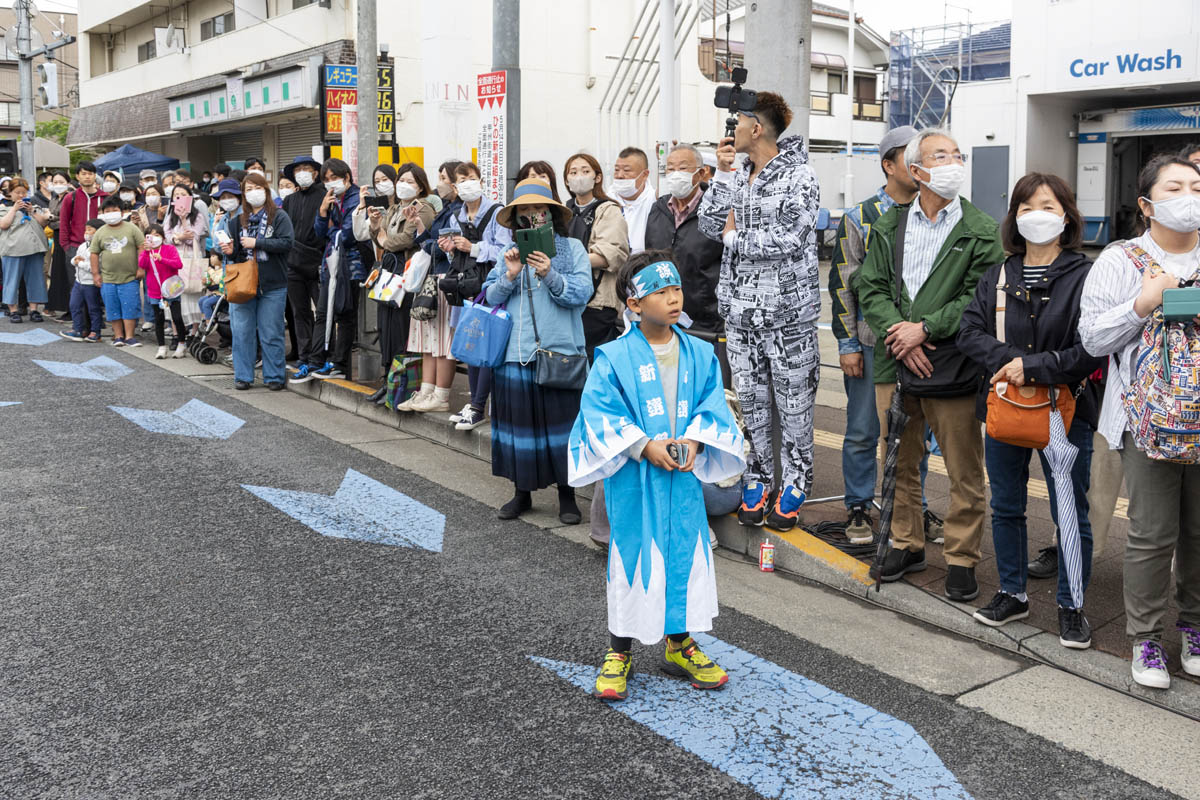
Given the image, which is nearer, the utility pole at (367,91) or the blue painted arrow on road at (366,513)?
the blue painted arrow on road at (366,513)

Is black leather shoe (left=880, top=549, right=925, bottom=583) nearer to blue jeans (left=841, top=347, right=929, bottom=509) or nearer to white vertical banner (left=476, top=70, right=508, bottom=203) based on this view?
blue jeans (left=841, top=347, right=929, bottom=509)

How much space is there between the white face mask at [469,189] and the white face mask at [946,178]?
13.0 feet

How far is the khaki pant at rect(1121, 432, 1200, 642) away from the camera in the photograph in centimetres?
402

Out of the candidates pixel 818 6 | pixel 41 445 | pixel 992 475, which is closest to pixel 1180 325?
pixel 992 475

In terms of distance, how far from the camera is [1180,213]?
12.7 ft

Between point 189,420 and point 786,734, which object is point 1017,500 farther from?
point 189,420

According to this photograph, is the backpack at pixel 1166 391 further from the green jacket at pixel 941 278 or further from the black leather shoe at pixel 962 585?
the black leather shoe at pixel 962 585

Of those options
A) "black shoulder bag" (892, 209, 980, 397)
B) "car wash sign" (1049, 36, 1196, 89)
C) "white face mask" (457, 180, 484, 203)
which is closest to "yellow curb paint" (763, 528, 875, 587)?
"black shoulder bag" (892, 209, 980, 397)

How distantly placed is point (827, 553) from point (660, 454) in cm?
183

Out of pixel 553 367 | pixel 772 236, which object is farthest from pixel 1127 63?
pixel 553 367

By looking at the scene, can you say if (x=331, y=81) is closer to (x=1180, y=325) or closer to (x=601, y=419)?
(x=601, y=419)

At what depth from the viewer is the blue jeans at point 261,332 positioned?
1089cm

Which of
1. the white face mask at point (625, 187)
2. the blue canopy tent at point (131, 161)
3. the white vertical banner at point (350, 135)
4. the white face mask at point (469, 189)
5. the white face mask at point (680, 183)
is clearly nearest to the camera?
the white face mask at point (680, 183)

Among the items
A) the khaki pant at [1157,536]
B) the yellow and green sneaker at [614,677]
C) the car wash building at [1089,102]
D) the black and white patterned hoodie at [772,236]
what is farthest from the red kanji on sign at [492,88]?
the car wash building at [1089,102]
